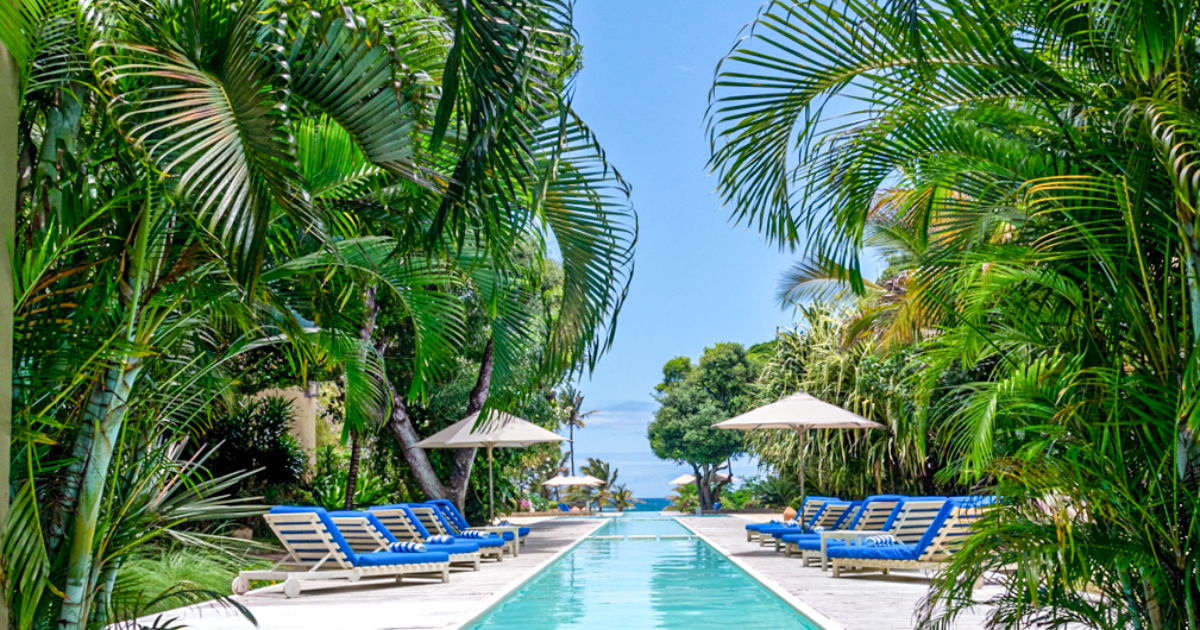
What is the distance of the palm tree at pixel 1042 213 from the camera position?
3.32 m

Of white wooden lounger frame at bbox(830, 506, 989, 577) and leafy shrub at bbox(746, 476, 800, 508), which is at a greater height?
leafy shrub at bbox(746, 476, 800, 508)

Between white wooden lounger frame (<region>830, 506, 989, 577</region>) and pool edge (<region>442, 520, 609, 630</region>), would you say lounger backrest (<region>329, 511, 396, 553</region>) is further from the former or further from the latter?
white wooden lounger frame (<region>830, 506, 989, 577</region>)

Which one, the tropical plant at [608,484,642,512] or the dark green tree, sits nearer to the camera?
the dark green tree

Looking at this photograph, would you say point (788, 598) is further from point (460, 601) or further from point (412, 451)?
point (412, 451)

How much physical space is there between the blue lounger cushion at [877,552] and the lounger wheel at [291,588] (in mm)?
5263

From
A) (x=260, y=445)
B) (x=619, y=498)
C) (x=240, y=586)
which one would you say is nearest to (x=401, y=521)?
(x=240, y=586)

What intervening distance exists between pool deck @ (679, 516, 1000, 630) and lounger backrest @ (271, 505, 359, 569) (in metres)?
4.33

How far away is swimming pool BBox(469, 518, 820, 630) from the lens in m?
7.92

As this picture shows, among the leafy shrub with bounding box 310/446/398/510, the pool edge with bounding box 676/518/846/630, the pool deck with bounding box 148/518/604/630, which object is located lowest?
the pool deck with bounding box 148/518/604/630

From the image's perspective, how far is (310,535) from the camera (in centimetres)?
956

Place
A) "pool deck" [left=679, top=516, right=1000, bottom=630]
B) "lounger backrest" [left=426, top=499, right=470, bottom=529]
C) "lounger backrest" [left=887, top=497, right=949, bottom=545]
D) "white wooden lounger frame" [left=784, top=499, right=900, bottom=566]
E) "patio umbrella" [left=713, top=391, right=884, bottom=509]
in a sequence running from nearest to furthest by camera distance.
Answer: "pool deck" [left=679, top=516, right=1000, bottom=630] < "lounger backrest" [left=887, top=497, right=949, bottom=545] < "white wooden lounger frame" [left=784, top=499, right=900, bottom=566] < "patio umbrella" [left=713, top=391, right=884, bottom=509] < "lounger backrest" [left=426, top=499, right=470, bottom=529]

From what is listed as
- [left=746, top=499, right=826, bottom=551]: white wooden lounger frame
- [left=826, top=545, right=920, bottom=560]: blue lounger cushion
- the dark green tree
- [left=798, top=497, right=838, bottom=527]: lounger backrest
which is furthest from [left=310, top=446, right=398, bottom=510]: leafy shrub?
the dark green tree

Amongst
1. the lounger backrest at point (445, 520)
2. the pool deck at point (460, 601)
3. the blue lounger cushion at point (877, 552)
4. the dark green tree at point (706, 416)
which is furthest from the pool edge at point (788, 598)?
the dark green tree at point (706, 416)

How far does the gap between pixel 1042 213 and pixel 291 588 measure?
25.4 feet
